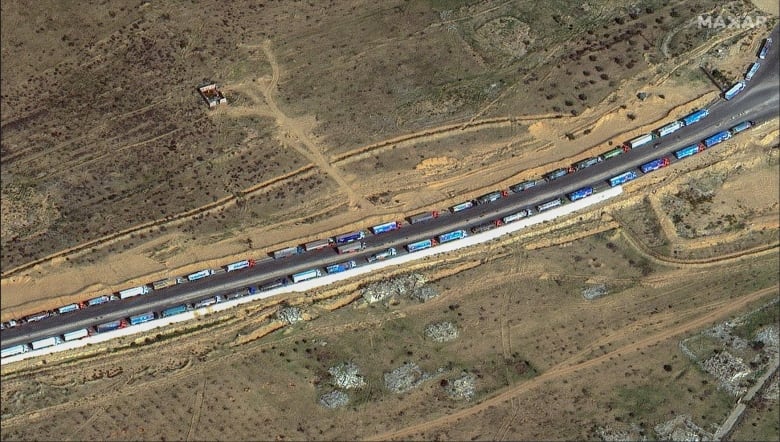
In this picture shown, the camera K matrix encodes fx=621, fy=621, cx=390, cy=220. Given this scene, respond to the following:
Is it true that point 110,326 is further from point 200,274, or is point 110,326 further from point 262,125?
point 262,125

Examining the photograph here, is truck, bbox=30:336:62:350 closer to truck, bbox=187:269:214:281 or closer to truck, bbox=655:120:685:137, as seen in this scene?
truck, bbox=187:269:214:281

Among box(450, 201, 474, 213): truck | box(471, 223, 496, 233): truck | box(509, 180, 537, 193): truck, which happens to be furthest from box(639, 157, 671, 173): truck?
box(450, 201, 474, 213): truck

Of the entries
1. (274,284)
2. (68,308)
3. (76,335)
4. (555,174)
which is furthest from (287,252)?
(555,174)

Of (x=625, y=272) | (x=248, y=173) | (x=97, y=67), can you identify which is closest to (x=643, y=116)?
(x=625, y=272)

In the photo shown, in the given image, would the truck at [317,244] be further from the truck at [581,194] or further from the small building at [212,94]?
the truck at [581,194]
